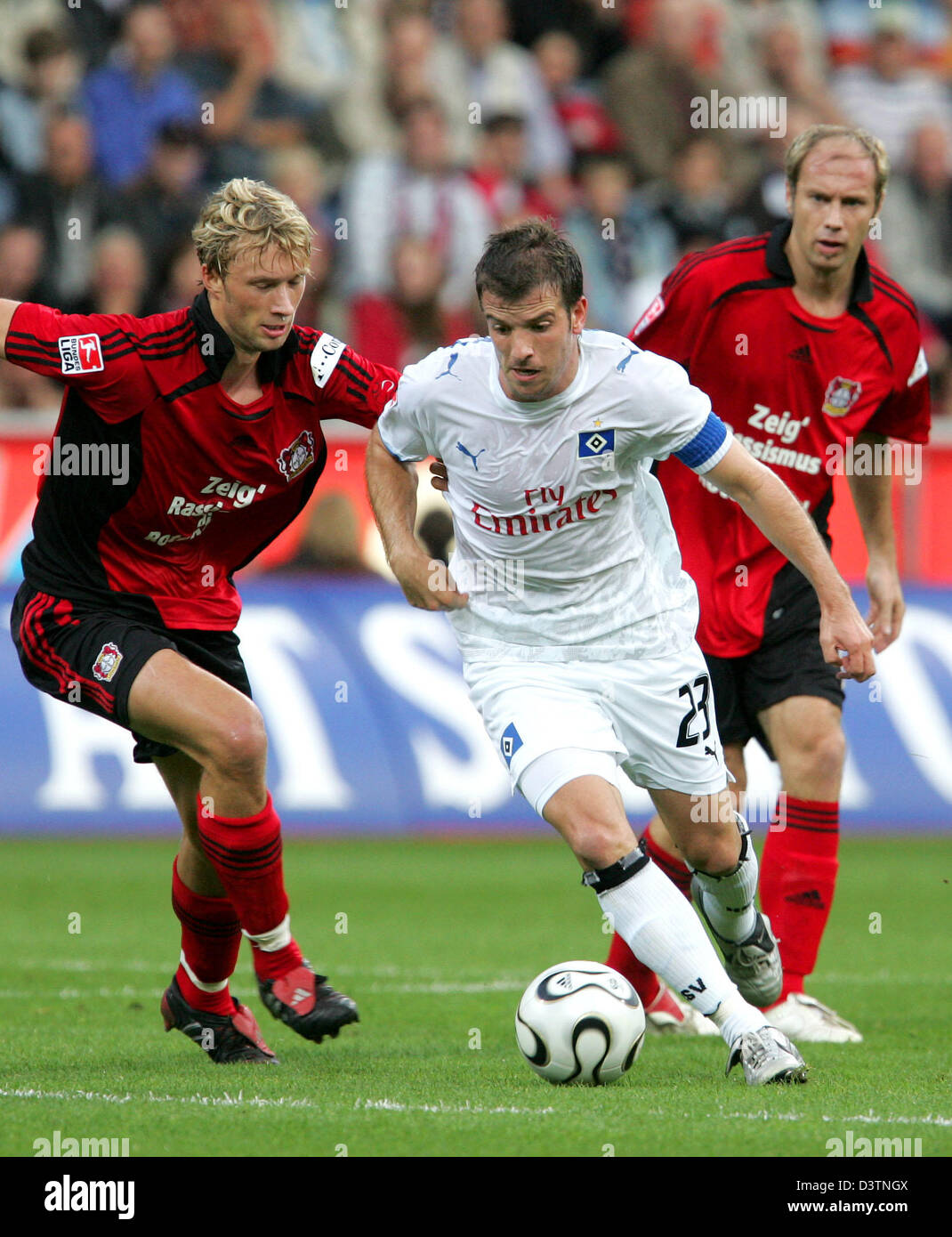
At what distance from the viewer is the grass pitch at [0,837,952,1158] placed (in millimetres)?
4246

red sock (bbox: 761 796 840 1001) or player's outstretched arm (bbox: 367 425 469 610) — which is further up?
player's outstretched arm (bbox: 367 425 469 610)

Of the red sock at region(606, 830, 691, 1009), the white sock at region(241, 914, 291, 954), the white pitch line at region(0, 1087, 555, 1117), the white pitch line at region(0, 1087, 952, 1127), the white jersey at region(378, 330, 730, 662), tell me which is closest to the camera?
the white pitch line at region(0, 1087, 952, 1127)

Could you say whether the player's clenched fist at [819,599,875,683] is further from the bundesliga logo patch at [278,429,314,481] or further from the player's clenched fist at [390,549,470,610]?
the bundesliga logo patch at [278,429,314,481]

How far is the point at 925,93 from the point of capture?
635 inches

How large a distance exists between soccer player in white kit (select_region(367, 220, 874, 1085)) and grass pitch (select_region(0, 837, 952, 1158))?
1.73 feet

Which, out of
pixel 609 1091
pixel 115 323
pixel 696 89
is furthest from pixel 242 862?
pixel 696 89

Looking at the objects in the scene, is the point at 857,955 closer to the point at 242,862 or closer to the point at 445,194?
the point at 242,862

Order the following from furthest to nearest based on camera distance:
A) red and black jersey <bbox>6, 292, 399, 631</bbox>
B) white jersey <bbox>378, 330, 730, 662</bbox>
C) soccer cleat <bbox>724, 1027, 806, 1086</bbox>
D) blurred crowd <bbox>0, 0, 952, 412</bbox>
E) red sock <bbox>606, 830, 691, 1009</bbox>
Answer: blurred crowd <bbox>0, 0, 952, 412</bbox> → red sock <bbox>606, 830, 691, 1009</bbox> → red and black jersey <bbox>6, 292, 399, 631</bbox> → white jersey <bbox>378, 330, 730, 662</bbox> → soccer cleat <bbox>724, 1027, 806, 1086</bbox>

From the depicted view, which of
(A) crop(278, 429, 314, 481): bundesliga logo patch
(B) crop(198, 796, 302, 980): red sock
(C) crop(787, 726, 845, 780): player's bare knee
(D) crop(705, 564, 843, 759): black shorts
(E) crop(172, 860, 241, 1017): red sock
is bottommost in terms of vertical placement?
(E) crop(172, 860, 241, 1017): red sock

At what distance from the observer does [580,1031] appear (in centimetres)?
492

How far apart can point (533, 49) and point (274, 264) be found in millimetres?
11544

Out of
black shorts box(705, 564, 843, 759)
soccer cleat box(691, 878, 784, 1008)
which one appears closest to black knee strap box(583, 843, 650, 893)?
soccer cleat box(691, 878, 784, 1008)

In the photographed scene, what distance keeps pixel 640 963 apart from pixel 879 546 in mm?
1765

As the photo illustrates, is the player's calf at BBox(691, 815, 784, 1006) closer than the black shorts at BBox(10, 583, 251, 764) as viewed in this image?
No
